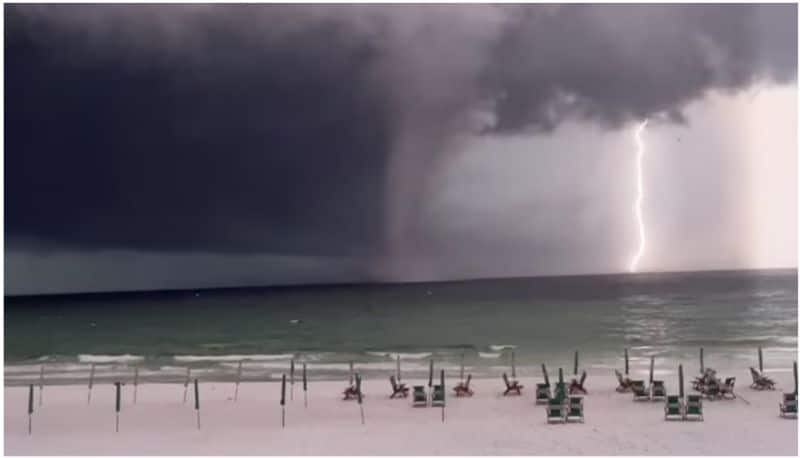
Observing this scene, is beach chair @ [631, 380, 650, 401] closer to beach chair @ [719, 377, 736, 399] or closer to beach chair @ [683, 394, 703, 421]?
beach chair @ [719, 377, 736, 399]

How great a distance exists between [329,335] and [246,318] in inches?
651

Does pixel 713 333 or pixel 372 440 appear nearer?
pixel 372 440

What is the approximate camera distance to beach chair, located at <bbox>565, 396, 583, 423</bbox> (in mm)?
9805

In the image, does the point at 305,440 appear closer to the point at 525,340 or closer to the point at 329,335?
the point at 525,340

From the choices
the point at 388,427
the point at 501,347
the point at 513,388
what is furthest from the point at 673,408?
the point at 501,347

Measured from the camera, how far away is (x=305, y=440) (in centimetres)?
912

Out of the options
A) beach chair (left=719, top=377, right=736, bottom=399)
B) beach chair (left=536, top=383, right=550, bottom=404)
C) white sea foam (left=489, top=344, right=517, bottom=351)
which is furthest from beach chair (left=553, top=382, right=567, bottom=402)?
white sea foam (left=489, top=344, right=517, bottom=351)

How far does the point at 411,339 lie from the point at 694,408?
24.0 m

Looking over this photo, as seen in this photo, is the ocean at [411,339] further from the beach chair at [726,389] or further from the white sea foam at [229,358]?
the beach chair at [726,389]

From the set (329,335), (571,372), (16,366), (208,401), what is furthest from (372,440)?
(329,335)

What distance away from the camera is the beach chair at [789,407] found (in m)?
9.80

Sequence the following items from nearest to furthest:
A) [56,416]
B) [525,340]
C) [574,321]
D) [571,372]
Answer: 1. [56,416]
2. [571,372]
3. [525,340]
4. [574,321]

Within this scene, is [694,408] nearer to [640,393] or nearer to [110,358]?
[640,393]

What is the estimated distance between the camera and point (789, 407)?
388 inches
